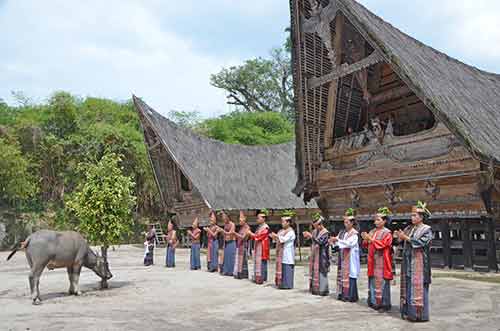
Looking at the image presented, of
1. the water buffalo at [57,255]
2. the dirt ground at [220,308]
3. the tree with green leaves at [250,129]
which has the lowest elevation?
the dirt ground at [220,308]

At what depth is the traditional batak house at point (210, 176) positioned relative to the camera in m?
23.5

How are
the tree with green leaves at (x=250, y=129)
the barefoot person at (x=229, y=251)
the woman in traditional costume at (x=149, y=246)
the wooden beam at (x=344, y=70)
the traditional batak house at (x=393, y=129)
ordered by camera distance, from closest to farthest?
the traditional batak house at (x=393, y=129) → the wooden beam at (x=344, y=70) → the barefoot person at (x=229, y=251) → the woman in traditional costume at (x=149, y=246) → the tree with green leaves at (x=250, y=129)

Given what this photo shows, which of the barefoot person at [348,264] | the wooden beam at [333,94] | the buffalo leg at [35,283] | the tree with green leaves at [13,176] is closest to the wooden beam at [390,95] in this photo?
the wooden beam at [333,94]

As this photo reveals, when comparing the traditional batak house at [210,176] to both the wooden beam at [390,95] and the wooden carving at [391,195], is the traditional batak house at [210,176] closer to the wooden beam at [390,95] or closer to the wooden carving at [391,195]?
the wooden beam at [390,95]

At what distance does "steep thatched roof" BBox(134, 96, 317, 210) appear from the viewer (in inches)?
919

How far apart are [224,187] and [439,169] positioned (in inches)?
539

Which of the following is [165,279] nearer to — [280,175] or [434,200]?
[434,200]

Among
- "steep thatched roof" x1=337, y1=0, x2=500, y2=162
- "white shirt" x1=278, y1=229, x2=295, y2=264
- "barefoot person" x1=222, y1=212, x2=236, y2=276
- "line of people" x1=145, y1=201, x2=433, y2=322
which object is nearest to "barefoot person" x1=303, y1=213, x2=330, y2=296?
"line of people" x1=145, y1=201, x2=433, y2=322

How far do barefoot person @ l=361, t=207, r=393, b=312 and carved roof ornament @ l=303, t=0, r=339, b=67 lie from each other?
765cm

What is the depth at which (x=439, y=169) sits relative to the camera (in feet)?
40.1

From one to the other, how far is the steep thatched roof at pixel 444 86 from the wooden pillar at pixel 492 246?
219 centimetres

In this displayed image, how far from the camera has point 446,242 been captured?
13133mm

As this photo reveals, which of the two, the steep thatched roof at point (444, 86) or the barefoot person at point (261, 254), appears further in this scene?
the barefoot person at point (261, 254)

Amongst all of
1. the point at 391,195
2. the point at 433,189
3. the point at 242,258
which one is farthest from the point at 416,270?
the point at 391,195
